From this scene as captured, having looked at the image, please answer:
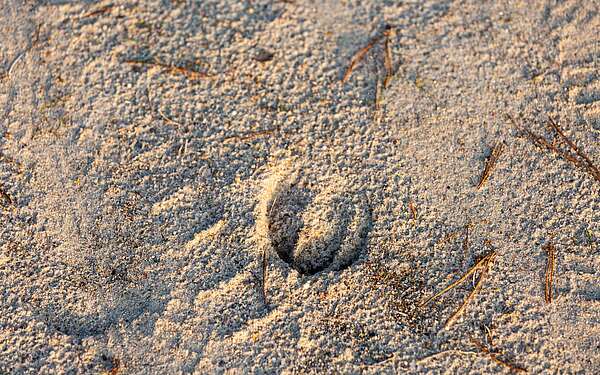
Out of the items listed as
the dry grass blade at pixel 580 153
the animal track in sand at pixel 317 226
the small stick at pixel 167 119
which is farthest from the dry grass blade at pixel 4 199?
the dry grass blade at pixel 580 153

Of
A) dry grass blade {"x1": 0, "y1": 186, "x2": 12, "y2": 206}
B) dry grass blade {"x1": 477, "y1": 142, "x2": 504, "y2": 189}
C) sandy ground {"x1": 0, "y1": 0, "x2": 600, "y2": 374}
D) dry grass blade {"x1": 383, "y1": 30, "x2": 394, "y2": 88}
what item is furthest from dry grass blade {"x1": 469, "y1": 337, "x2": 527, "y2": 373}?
dry grass blade {"x1": 0, "y1": 186, "x2": 12, "y2": 206}

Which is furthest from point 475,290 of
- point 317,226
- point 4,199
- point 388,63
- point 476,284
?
point 4,199

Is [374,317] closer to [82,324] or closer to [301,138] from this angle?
[301,138]

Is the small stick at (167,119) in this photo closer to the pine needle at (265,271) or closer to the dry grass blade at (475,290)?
the pine needle at (265,271)

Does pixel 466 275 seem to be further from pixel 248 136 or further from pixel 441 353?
pixel 248 136

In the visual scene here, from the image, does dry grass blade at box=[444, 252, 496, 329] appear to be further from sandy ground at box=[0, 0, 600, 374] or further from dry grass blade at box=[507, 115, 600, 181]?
dry grass blade at box=[507, 115, 600, 181]
